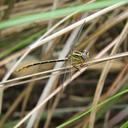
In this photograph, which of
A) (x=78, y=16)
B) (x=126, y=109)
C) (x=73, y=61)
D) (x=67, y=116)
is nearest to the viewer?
(x=73, y=61)

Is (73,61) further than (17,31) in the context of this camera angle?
No

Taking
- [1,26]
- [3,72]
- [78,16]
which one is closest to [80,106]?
[3,72]

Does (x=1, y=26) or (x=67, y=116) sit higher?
(x=1, y=26)

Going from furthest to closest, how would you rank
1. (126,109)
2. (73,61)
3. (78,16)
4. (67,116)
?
(67,116), (126,109), (78,16), (73,61)

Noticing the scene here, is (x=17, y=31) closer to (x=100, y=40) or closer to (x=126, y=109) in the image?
(x=100, y=40)

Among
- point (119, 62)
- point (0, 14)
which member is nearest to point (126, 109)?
point (119, 62)

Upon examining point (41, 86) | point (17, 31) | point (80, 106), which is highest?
point (17, 31)

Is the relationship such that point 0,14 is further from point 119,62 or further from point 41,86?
point 119,62

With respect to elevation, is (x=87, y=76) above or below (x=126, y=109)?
above

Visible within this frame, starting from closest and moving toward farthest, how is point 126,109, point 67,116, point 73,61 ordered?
point 73,61, point 126,109, point 67,116
